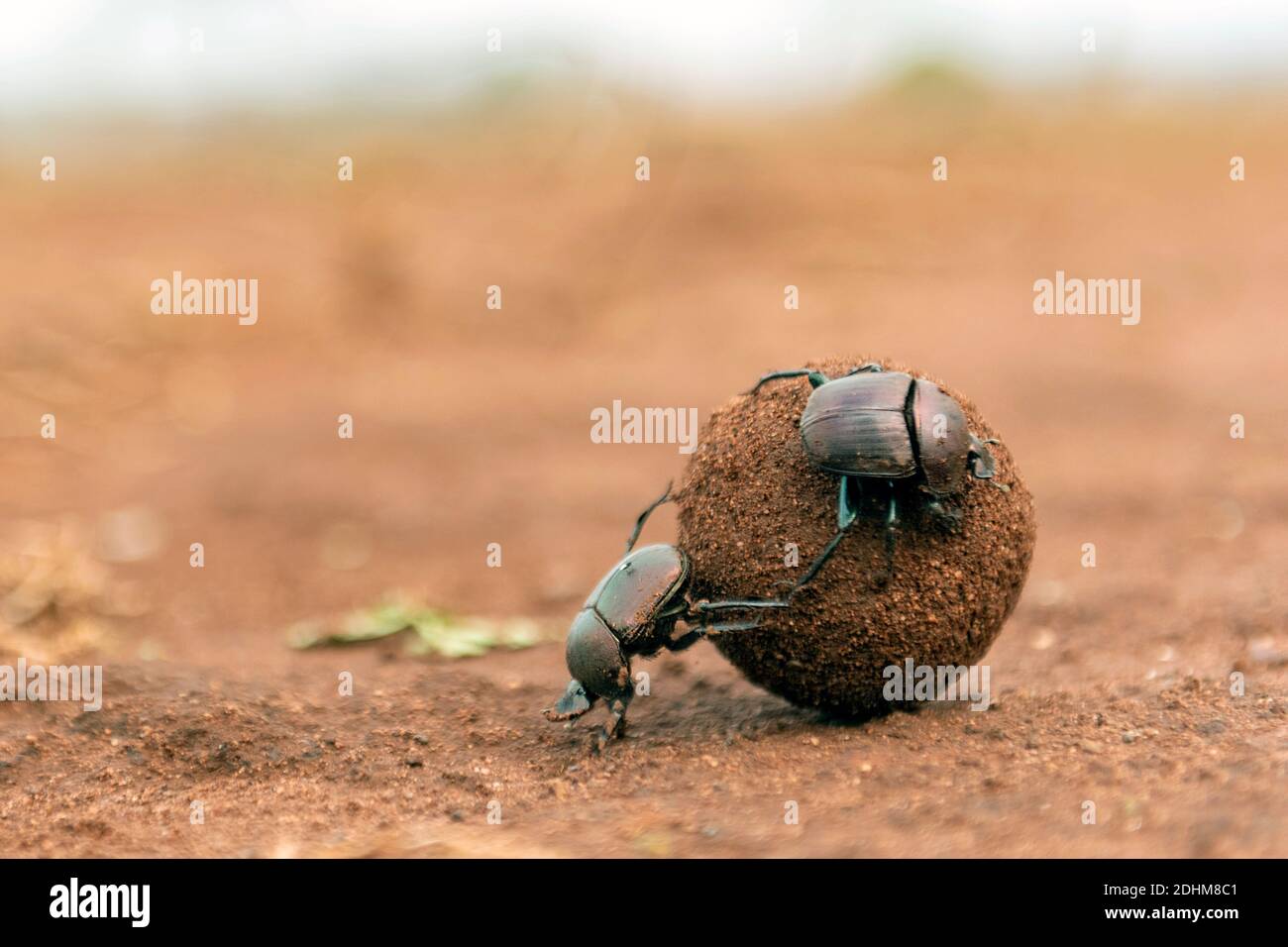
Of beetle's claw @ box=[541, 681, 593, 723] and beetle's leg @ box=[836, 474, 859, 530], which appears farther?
beetle's claw @ box=[541, 681, 593, 723]

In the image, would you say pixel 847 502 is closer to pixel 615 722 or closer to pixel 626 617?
pixel 626 617

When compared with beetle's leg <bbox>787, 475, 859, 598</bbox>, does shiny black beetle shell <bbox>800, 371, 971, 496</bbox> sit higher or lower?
higher

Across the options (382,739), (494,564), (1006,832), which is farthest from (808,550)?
(494,564)

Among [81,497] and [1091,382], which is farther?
[1091,382]

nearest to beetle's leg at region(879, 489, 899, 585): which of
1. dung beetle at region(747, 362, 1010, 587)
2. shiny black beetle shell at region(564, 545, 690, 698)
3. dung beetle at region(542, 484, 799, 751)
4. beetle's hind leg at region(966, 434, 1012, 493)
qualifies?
dung beetle at region(747, 362, 1010, 587)

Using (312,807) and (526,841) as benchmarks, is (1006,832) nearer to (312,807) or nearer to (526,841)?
(526,841)

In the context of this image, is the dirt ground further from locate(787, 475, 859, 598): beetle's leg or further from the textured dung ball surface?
locate(787, 475, 859, 598): beetle's leg
